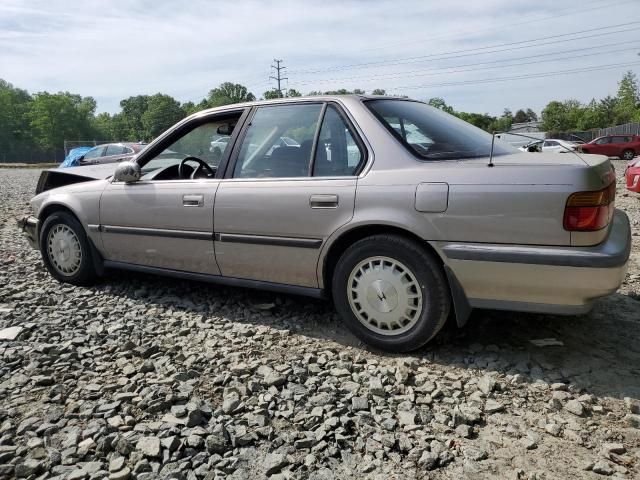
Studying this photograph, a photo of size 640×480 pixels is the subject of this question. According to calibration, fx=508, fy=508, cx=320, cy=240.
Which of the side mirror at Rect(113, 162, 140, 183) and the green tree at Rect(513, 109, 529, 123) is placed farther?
the green tree at Rect(513, 109, 529, 123)

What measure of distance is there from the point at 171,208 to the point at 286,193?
3.51 ft

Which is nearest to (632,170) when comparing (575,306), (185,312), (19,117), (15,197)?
(575,306)

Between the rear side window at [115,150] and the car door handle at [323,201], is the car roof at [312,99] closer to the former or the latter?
the car door handle at [323,201]

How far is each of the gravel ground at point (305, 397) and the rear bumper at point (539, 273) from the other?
1.39 feet

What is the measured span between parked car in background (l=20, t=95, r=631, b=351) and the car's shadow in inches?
11.2

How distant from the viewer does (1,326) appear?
12.2 feet

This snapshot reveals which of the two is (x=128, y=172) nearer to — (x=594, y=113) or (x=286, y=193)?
(x=286, y=193)

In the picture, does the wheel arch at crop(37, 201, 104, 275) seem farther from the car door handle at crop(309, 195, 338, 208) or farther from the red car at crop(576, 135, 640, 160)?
Answer: the red car at crop(576, 135, 640, 160)

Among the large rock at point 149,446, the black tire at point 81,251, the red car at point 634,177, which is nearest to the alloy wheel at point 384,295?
the large rock at point 149,446

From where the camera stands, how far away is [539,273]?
265 cm

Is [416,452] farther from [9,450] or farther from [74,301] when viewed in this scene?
[74,301]

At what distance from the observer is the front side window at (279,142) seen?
3475mm

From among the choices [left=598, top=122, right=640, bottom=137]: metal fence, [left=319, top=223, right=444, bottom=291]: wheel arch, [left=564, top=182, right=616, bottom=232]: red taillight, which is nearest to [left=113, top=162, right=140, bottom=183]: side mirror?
[left=319, top=223, right=444, bottom=291]: wheel arch

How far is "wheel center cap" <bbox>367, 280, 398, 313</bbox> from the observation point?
3.06 metres
